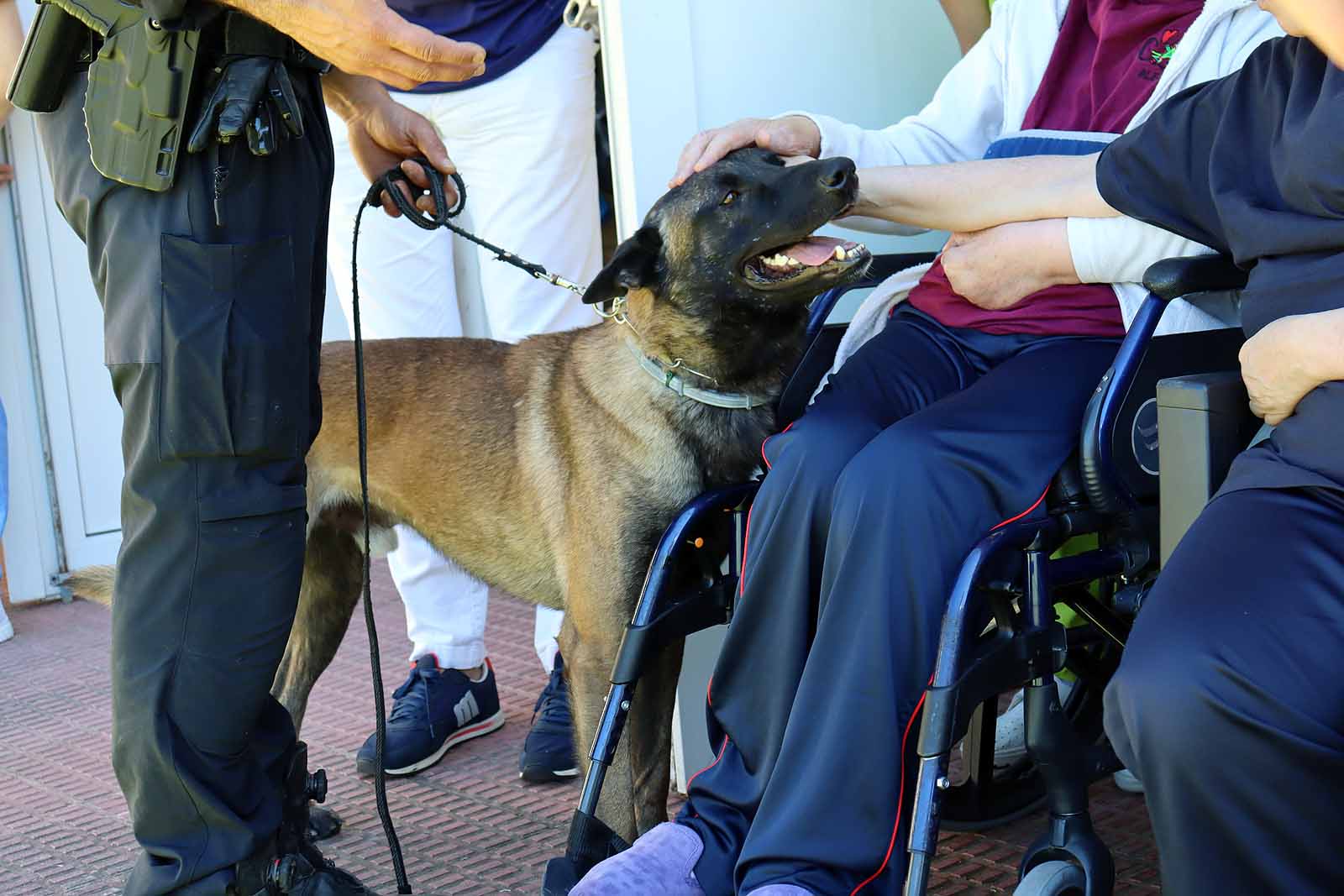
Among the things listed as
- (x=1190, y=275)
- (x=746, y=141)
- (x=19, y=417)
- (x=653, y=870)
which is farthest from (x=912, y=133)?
(x=19, y=417)

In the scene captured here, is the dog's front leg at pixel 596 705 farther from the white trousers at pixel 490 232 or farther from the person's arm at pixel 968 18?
the person's arm at pixel 968 18

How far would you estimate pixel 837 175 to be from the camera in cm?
224

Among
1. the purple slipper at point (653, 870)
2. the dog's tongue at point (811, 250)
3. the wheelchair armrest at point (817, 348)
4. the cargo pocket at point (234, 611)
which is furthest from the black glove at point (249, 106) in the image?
the purple slipper at point (653, 870)

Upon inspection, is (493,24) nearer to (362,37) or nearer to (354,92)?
(354,92)

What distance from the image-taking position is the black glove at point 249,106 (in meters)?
1.83

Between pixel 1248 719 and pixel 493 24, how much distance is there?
2.58 metres

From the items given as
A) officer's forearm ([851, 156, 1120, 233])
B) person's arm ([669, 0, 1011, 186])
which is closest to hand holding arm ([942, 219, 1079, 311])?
officer's forearm ([851, 156, 1120, 233])

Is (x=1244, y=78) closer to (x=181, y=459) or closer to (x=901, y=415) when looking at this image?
(x=901, y=415)

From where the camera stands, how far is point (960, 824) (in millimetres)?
2541

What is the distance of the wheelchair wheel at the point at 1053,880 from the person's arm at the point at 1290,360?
2.32 ft

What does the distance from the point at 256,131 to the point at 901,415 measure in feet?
3.65

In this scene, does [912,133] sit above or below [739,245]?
above

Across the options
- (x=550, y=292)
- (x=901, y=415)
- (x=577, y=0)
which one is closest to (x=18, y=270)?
(x=550, y=292)

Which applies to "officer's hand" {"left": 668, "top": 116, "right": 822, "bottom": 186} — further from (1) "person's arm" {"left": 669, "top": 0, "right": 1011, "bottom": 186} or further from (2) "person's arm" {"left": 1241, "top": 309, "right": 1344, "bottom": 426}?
(2) "person's arm" {"left": 1241, "top": 309, "right": 1344, "bottom": 426}
